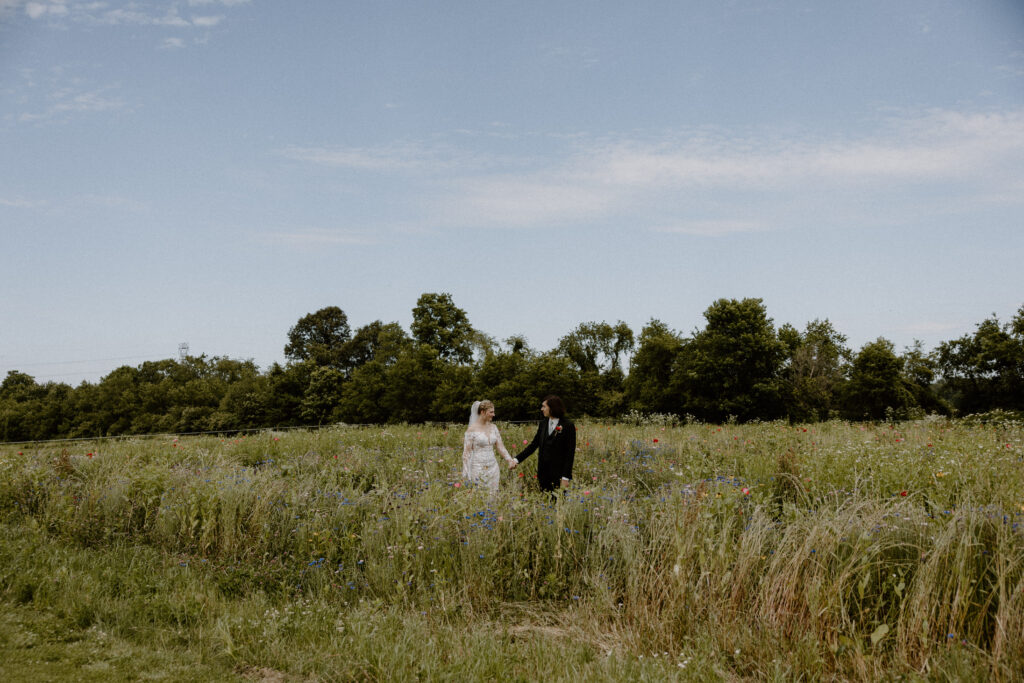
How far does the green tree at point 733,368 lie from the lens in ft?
136

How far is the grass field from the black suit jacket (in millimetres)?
908

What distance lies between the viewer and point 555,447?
7887mm

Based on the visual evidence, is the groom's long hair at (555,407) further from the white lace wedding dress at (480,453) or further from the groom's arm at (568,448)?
the white lace wedding dress at (480,453)

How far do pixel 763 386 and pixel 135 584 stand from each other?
4049cm

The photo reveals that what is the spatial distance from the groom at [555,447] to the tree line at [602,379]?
26795 millimetres

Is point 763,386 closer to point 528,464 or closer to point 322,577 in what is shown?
point 528,464

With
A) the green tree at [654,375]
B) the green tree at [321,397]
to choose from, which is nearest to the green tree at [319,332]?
the green tree at [321,397]

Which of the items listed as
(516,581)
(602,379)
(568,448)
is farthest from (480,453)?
(602,379)

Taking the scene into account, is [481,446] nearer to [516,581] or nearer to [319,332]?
[516,581]

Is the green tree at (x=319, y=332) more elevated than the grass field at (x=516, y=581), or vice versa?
the green tree at (x=319, y=332)

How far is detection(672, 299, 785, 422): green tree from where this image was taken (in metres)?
41.5

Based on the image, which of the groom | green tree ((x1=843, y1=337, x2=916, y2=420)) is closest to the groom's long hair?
the groom

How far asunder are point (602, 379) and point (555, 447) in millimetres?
44209

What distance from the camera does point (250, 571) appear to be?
555 cm
